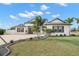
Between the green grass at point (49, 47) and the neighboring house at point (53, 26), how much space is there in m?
0.12

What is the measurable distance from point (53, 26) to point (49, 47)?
1.20 ft

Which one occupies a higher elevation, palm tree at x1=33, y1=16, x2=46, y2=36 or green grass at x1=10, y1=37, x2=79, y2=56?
palm tree at x1=33, y1=16, x2=46, y2=36

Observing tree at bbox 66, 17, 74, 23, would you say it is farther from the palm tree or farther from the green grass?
the palm tree

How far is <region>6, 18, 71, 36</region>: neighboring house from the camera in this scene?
15656 mm

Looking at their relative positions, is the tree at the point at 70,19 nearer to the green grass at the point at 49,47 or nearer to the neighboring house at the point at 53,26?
the neighboring house at the point at 53,26

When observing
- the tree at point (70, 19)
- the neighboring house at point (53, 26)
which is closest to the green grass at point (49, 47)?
the neighboring house at point (53, 26)

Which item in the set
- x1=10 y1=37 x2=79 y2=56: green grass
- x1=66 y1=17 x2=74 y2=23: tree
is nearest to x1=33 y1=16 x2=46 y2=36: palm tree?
x1=10 y1=37 x2=79 y2=56: green grass

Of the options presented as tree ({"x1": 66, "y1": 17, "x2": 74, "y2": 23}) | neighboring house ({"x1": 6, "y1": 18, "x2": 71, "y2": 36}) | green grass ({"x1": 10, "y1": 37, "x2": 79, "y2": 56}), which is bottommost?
green grass ({"x1": 10, "y1": 37, "x2": 79, "y2": 56})

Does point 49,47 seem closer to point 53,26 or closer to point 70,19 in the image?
point 53,26

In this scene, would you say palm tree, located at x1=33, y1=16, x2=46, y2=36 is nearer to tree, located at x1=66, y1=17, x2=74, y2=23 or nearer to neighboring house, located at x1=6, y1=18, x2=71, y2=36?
neighboring house, located at x1=6, y1=18, x2=71, y2=36

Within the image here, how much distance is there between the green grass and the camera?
15617mm

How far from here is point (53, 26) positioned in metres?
15.7

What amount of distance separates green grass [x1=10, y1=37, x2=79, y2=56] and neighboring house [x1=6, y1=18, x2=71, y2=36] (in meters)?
0.12

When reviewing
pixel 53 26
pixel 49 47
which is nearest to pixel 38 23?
pixel 53 26
